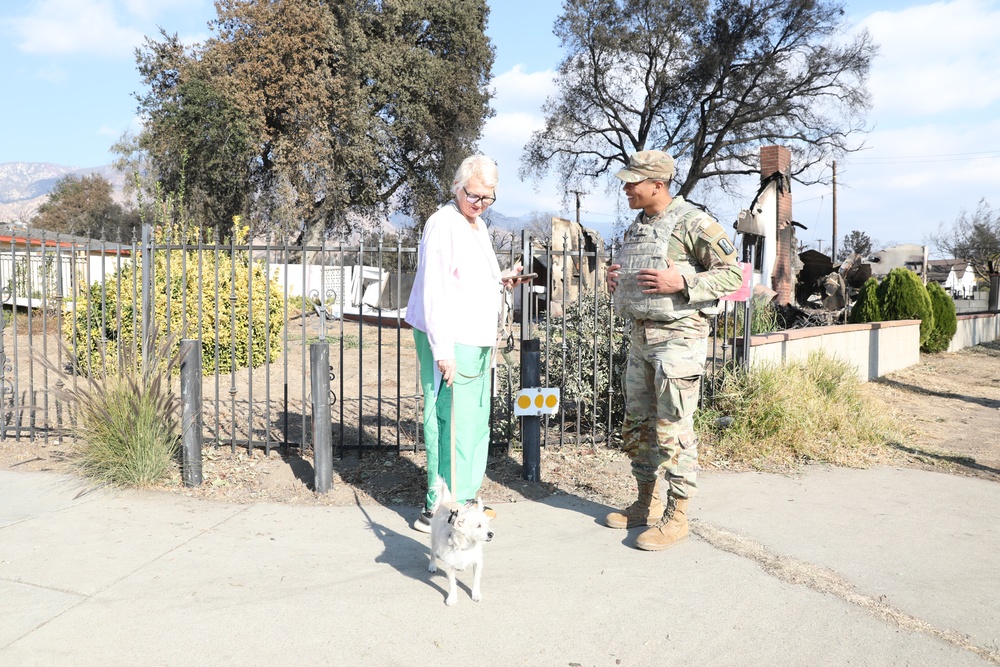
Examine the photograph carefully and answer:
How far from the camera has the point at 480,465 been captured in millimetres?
3654

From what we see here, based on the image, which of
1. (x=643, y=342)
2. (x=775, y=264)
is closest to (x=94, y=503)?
(x=643, y=342)

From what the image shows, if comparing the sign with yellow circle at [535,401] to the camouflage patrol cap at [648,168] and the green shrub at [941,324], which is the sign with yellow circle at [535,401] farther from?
the green shrub at [941,324]

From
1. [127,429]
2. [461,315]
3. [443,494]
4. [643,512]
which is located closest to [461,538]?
[443,494]

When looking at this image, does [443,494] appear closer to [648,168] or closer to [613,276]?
[613,276]

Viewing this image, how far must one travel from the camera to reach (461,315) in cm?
353

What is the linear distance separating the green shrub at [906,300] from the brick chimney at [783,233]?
268 centimetres

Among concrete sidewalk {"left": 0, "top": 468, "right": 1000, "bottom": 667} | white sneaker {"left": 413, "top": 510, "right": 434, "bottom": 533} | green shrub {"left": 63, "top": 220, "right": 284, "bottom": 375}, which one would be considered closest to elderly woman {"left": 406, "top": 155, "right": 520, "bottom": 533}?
white sneaker {"left": 413, "top": 510, "right": 434, "bottom": 533}

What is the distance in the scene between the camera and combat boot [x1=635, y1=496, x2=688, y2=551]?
3.66 m

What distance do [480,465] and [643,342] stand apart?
1.02 meters

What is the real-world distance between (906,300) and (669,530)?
41.7ft

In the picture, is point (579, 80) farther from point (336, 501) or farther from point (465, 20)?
point (336, 501)

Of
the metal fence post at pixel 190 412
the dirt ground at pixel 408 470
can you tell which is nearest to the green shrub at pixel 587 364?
the dirt ground at pixel 408 470

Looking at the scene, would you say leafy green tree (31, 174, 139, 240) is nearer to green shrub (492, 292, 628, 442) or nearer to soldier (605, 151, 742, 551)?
green shrub (492, 292, 628, 442)

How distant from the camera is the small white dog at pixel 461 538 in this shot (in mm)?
2898
